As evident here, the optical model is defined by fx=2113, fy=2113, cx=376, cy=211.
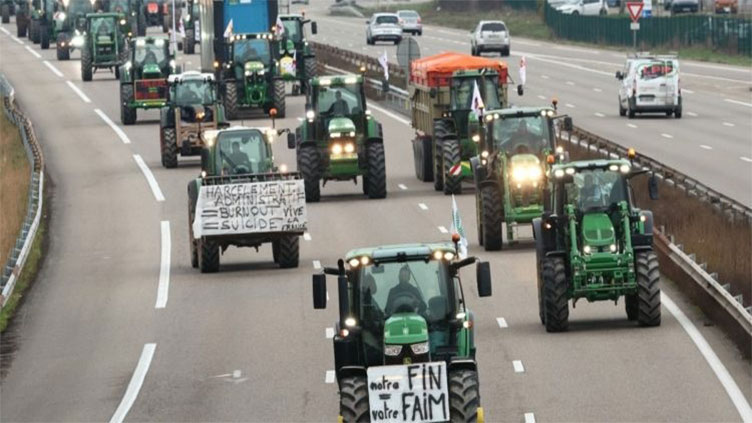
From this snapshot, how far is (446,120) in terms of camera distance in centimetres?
4728

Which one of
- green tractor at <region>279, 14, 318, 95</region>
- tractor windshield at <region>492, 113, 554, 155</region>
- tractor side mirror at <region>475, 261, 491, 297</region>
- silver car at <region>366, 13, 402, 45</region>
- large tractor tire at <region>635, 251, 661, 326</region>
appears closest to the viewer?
tractor side mirror at <region>475, 261, 491, 297</region>

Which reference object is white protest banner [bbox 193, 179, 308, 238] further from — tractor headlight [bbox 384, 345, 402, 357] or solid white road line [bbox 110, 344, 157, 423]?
tractor headlight [bbox 384, 345, 402, 357]

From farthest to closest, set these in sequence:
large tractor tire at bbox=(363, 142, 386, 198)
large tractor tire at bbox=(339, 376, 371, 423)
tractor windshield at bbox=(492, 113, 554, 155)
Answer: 1. large tractor tire at bbox=(363, 142, 386, 198)
2. tractor windshield at bbox=(492, 113, 554, 155)
3. large tractor tire at bbox=(339, 376, 371, 423)

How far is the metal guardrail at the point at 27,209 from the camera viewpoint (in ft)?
125

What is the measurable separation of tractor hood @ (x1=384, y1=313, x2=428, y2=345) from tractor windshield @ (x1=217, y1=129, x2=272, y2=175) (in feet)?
61.1

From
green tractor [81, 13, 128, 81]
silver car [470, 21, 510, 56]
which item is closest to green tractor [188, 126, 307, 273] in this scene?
green tractor [81, 13, 128, 81]

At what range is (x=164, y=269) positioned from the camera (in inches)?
1556

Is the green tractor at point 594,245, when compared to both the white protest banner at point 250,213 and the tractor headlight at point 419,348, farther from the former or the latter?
the tractor headlight at point 419,348

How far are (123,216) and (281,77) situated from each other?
19961 mm

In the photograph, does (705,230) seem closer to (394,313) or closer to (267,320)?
(267,320)

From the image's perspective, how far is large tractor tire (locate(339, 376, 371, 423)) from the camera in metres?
20.1

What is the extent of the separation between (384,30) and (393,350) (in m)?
89.2

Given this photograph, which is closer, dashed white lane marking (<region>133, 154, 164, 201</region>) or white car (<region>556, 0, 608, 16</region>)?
dashed white lane marking (<region>133, 154, 164, 201</region>)

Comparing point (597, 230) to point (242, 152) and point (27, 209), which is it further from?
point (27, 209)
